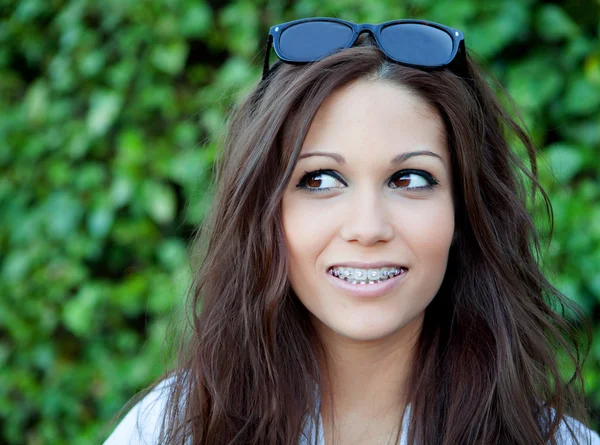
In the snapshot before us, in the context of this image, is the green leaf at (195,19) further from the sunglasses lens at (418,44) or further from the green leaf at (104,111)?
the sunglasses lens at (418,44)

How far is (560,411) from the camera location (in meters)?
1.83

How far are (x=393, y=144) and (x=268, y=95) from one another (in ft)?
1.36

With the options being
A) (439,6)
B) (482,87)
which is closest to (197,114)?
(439,6)

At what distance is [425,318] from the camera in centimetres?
200

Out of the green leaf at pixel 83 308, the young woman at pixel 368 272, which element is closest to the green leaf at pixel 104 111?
the green leaf at pixel 83 308

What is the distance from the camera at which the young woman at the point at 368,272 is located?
1.68m

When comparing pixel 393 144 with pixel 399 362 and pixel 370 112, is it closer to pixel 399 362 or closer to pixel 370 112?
pixel 370 112

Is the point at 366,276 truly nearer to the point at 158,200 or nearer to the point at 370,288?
the point at 370,288

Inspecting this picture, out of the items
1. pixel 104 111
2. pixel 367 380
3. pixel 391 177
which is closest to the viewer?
pixel 391 177

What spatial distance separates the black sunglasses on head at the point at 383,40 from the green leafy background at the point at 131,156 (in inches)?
27.6

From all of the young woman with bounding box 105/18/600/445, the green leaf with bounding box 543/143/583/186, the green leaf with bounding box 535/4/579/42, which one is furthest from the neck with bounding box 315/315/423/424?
the green leaf with bounding box 535/4/579/42

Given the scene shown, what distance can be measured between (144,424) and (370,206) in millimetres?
956

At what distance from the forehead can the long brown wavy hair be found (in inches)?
1.3

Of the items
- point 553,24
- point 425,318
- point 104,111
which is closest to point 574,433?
point 425,318
